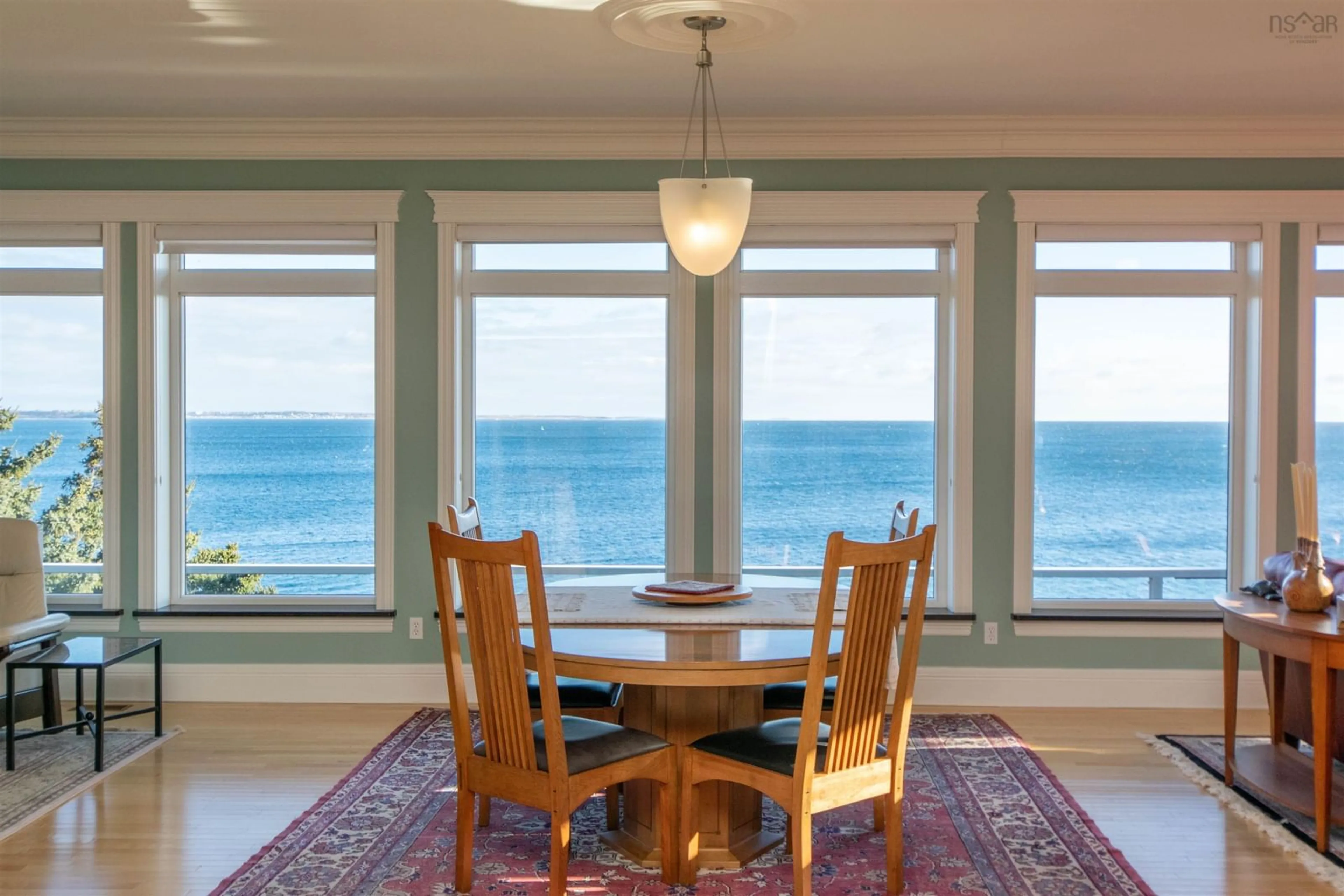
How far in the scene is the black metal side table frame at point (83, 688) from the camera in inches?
152

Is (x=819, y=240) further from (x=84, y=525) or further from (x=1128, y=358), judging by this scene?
(x=84, y=525)

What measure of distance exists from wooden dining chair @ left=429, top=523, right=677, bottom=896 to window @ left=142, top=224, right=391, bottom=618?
2293mm

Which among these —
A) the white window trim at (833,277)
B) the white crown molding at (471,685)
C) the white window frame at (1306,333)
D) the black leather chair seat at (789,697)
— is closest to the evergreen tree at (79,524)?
the white crown molding at (471,685)

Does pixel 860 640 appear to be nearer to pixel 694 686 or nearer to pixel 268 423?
pixel 694 686

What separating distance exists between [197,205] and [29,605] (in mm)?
1828

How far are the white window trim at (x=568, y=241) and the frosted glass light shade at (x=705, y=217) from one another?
161 centimetres

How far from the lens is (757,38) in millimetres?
3555

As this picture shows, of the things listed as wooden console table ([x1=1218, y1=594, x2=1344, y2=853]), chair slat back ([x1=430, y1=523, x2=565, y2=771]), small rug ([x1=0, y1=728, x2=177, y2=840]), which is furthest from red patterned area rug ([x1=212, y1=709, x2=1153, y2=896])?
small rug ([x1=0, y1=728, x2=177, y2=840])

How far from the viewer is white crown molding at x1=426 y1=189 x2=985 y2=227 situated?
15.8ft

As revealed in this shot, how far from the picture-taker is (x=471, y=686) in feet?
16.0

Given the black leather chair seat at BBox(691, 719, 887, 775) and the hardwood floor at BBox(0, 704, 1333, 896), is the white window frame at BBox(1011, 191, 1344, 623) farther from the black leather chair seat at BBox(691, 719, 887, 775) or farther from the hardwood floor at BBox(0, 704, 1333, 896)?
the black leather chair seat at BBox(691, 719, 887, 775)

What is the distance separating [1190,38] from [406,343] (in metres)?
3.30

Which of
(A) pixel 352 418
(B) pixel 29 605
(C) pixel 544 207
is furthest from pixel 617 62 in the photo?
(B) pixel 29 605

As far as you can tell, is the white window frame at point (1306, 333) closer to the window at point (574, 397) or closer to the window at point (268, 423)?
the window at point (574, 397)
